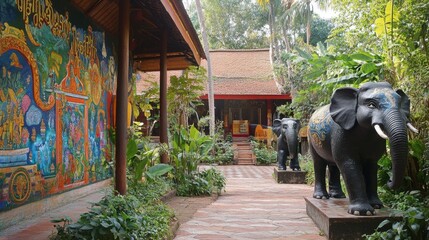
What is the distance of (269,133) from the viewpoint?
2189cm

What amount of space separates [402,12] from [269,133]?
15711 millimetres

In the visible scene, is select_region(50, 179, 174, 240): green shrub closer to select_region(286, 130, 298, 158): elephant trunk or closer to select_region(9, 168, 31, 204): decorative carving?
select_region(9, 168, 31, 204): decorative carving

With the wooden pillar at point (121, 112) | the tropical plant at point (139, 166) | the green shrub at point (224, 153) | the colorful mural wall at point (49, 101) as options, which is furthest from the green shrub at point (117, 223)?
the green shrub at point (224, 153)

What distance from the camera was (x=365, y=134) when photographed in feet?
15.2

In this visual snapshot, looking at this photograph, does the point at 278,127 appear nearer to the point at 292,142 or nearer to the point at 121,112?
the point at 292,142

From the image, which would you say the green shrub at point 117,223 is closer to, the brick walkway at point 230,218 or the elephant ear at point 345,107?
the brick walkway at point 230,218

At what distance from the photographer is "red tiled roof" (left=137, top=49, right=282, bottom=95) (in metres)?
22.4

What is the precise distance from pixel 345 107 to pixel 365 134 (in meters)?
0.36

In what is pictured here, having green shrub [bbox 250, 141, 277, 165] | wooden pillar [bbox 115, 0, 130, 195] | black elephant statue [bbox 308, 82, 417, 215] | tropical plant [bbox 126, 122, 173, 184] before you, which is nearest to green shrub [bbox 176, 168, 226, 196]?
tropical plant [bbox 126, 122, 173, 184]

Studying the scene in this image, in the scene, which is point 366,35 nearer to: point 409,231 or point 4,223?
point 409,231

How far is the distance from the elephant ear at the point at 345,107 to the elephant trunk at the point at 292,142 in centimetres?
684

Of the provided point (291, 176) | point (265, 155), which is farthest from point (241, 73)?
point (291, 176)

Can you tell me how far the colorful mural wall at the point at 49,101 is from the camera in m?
5.08

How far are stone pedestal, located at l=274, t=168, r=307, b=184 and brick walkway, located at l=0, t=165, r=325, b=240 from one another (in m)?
2.99
